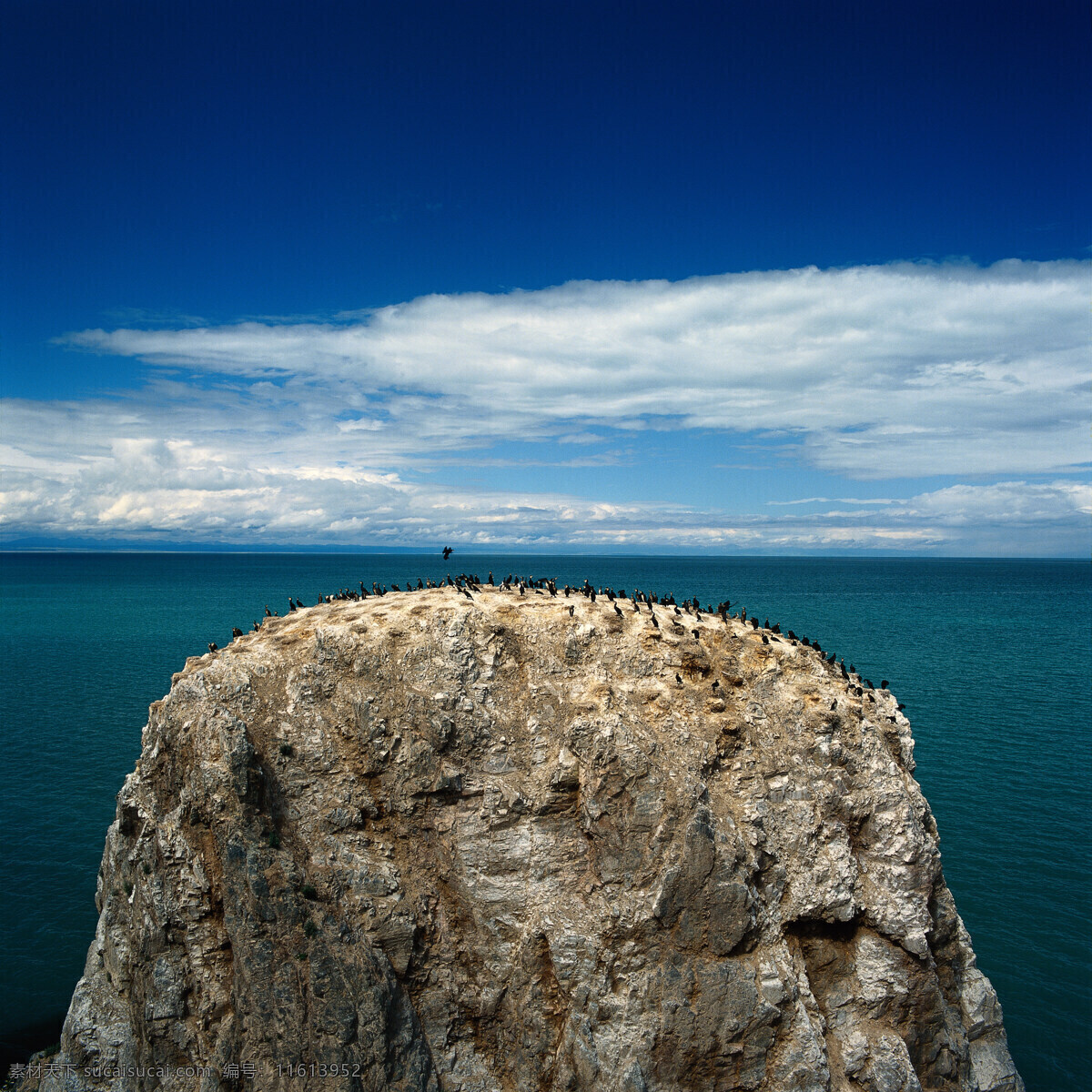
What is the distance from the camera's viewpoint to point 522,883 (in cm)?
2688

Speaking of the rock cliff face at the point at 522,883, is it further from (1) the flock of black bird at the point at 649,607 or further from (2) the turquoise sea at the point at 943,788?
(2) the turquoise sea at the point at 943,788

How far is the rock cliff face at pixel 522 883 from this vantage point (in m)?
24.8

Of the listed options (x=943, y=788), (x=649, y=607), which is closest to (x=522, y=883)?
(x=649, y=607)

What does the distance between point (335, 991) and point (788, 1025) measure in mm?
15992

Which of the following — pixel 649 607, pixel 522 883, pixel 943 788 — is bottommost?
pixel 943 788

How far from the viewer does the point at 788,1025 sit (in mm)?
24922

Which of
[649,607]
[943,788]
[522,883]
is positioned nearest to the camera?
[522,883]

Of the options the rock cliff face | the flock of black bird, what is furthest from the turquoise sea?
the flock of black bird

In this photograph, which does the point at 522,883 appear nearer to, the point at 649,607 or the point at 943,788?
the point at 649,607

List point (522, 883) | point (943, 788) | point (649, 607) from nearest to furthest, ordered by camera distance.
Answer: point (522, 883) → point (649, 607) → point (943, 788)

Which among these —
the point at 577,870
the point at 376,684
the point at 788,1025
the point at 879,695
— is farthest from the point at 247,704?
the point at 879,695

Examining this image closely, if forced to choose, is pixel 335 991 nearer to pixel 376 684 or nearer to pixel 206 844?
pixel 206 844

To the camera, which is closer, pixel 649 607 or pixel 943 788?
pixel 649 607

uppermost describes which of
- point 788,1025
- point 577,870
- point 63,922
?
point 577,870
